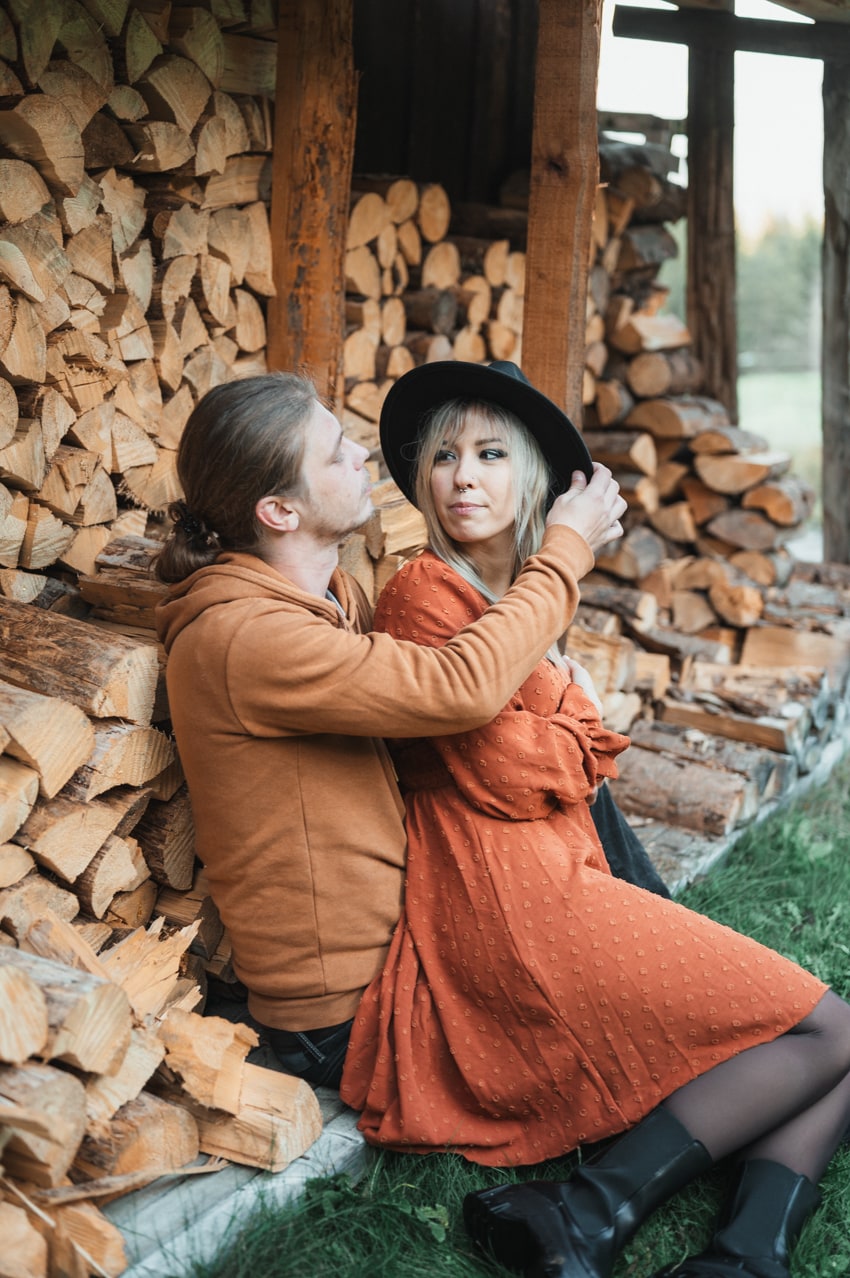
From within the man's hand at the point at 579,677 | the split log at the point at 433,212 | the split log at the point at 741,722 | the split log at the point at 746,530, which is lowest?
the split log at the point at 741,722

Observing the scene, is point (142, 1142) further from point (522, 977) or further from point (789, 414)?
point (789, 414)

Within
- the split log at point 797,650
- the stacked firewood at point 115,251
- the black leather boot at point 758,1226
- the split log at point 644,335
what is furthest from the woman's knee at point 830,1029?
the split log at point 644,335

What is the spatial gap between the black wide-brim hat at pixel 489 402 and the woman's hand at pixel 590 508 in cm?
6

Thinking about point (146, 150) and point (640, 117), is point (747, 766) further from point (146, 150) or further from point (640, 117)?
point (640, 117)

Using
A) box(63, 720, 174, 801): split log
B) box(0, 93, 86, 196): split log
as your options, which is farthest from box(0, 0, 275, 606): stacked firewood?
box(63, 720, 174, 801): split log

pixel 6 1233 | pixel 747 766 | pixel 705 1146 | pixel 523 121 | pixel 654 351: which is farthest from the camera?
pixel 654 351

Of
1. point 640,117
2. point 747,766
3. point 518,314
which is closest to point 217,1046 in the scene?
point 747,766

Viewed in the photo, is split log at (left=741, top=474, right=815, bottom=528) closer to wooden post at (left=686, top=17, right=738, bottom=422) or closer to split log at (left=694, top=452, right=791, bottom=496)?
split log at (left=694, top=452, right=791, bottom=496)

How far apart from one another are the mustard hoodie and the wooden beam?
365 cm

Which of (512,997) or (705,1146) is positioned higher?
(512,997)

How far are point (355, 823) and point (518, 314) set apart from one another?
316 centimetres

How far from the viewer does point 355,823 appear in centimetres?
230

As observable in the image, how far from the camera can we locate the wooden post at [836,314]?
17.0ft

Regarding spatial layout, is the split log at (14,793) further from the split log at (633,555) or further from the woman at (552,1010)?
the split log at (633,555)
